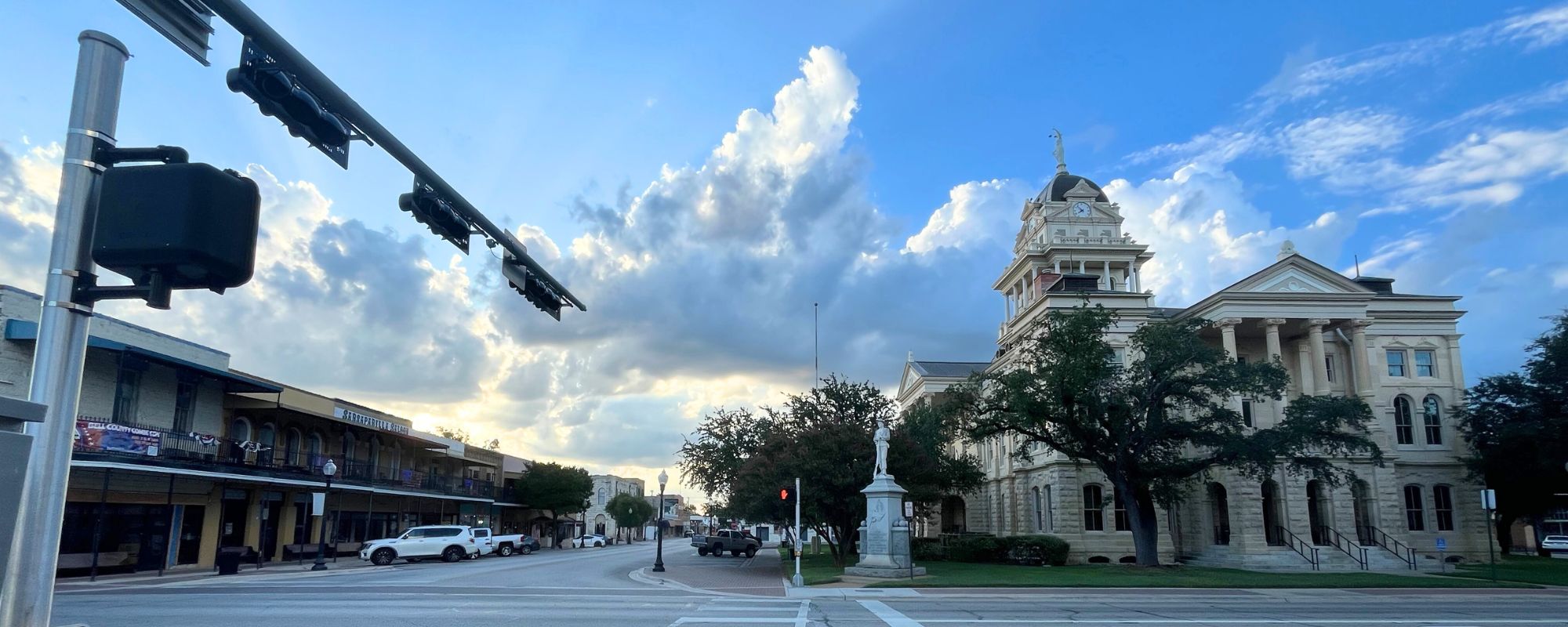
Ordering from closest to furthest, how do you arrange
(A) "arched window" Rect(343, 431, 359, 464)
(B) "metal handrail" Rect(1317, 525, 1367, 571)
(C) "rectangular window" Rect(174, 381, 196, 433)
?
(C) "rectangular window" Rect(174, 381, 196, 433), (B) "metal handrail" Rect(1317, 525, 1367, 571), (A) "arched window" Rect(343, 431, 359, 464)

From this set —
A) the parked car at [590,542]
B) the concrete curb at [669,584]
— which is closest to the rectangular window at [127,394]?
the concrete curb at [669,584]

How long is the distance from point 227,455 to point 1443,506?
52.0 m

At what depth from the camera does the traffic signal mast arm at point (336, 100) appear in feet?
20.0

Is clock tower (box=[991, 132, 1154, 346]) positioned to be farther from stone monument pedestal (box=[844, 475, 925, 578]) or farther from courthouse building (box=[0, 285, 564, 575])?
courthouse building (box=[0, 285, 564, 575])

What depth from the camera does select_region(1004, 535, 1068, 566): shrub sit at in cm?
4056

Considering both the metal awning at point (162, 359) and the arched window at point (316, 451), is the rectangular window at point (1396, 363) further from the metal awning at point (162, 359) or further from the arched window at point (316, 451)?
the arched window at point (316, 451)

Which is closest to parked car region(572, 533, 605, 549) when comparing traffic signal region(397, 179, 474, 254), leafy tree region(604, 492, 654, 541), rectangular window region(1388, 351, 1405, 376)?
leafy tree region(604, 492, 654, 541)

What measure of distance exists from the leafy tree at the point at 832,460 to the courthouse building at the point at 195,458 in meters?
17.6

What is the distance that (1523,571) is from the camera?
35.3 meters

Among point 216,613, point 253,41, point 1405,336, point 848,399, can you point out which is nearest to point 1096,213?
point 1405,336

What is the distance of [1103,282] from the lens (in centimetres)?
5966

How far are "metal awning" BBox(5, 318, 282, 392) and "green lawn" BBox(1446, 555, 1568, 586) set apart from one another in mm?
40951

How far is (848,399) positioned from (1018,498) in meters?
13.0

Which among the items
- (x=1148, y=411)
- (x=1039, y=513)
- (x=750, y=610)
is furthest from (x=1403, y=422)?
(x=750, y=610)
